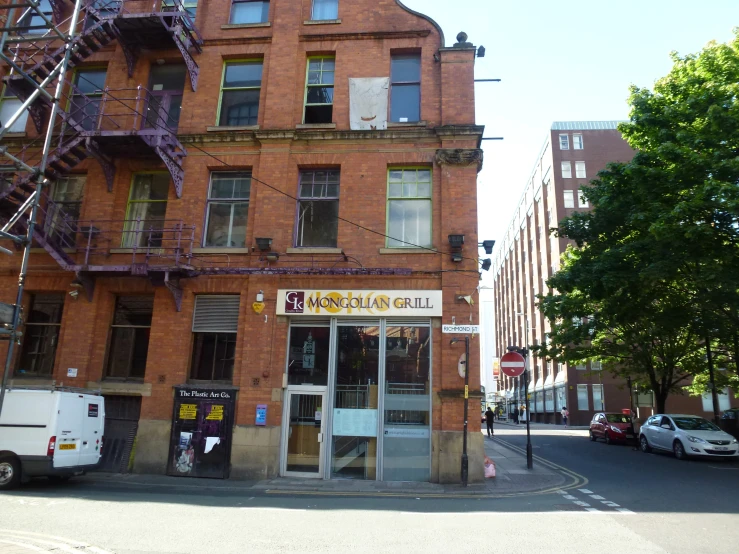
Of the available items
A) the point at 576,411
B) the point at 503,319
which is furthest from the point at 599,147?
the point at 503,319

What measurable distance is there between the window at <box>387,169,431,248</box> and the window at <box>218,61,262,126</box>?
4819 millimetres

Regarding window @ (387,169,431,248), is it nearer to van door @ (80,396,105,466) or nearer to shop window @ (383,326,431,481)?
shop window @ (383,326,431,481)

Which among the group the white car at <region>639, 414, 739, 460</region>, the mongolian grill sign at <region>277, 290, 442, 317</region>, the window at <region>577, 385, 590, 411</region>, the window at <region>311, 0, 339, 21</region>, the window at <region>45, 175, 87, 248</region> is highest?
the window at <region>311, 0, 339, 21</region>

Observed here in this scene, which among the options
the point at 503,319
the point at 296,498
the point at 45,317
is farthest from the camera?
the point at 503,319

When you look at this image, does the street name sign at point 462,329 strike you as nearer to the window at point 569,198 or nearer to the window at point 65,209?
the window at point 65,209

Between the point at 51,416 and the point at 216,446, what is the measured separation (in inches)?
154

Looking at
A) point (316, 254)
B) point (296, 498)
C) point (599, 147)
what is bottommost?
point (296, 498)

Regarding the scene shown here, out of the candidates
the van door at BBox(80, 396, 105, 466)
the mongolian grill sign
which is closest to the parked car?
the mongolian grill sign

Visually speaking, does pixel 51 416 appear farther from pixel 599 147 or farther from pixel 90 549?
pixel 599 147

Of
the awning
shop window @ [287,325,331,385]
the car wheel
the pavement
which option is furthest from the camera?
the awning

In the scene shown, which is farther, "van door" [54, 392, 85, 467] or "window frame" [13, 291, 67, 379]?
"window frame" [13, 291, 67, 379]

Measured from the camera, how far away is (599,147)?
5709 centimetres

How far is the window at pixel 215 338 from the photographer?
14.2m

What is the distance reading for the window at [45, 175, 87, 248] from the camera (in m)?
14.8
